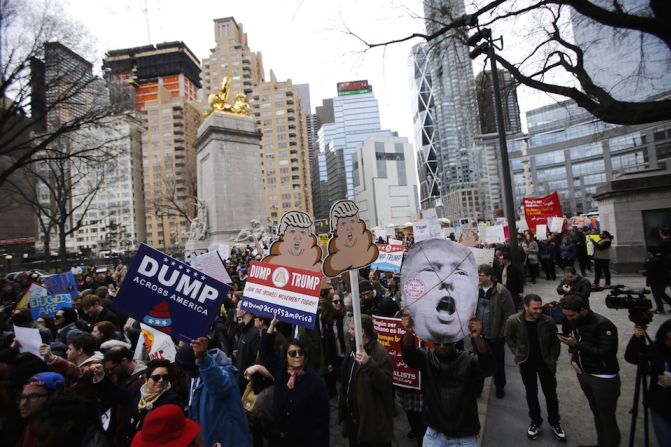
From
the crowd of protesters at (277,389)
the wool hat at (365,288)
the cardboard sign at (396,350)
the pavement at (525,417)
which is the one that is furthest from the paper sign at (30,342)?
the wool hat at (365,288)

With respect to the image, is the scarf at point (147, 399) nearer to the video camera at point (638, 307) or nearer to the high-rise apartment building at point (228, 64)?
the video camera at point (638, 307)

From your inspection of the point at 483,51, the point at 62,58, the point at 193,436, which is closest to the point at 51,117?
the point at 62,58

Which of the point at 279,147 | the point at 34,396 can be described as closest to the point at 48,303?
the point at 34,396

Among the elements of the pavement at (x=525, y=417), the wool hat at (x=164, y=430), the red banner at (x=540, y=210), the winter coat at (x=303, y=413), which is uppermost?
the red banner at (x=540, y=210)

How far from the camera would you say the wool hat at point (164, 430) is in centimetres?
201

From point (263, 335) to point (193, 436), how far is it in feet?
5.01

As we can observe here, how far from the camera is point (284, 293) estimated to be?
13.0 ft

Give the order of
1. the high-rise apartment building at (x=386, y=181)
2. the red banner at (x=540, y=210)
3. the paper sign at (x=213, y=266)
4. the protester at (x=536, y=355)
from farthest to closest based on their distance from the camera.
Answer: the high-rise apartment building at (x=386, y=181) < the red banner at (x=540, y=210) < the paper sign at (x=213, y=266) < the protester at (x=536, y=355)

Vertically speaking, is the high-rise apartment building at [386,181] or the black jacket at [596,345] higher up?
the high-rise apartment building at [386,181]

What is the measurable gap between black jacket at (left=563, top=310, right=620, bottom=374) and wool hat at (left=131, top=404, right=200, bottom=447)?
3.58 m

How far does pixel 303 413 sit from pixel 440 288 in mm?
1612

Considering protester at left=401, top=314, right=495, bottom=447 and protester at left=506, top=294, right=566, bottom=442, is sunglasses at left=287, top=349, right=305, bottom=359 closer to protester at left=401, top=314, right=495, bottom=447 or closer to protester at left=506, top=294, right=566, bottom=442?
protester at left=401, top=314, right=495, bottom=447

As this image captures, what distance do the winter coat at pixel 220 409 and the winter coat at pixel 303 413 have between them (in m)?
0.31

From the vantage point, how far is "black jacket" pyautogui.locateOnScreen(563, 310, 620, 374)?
3.37m
